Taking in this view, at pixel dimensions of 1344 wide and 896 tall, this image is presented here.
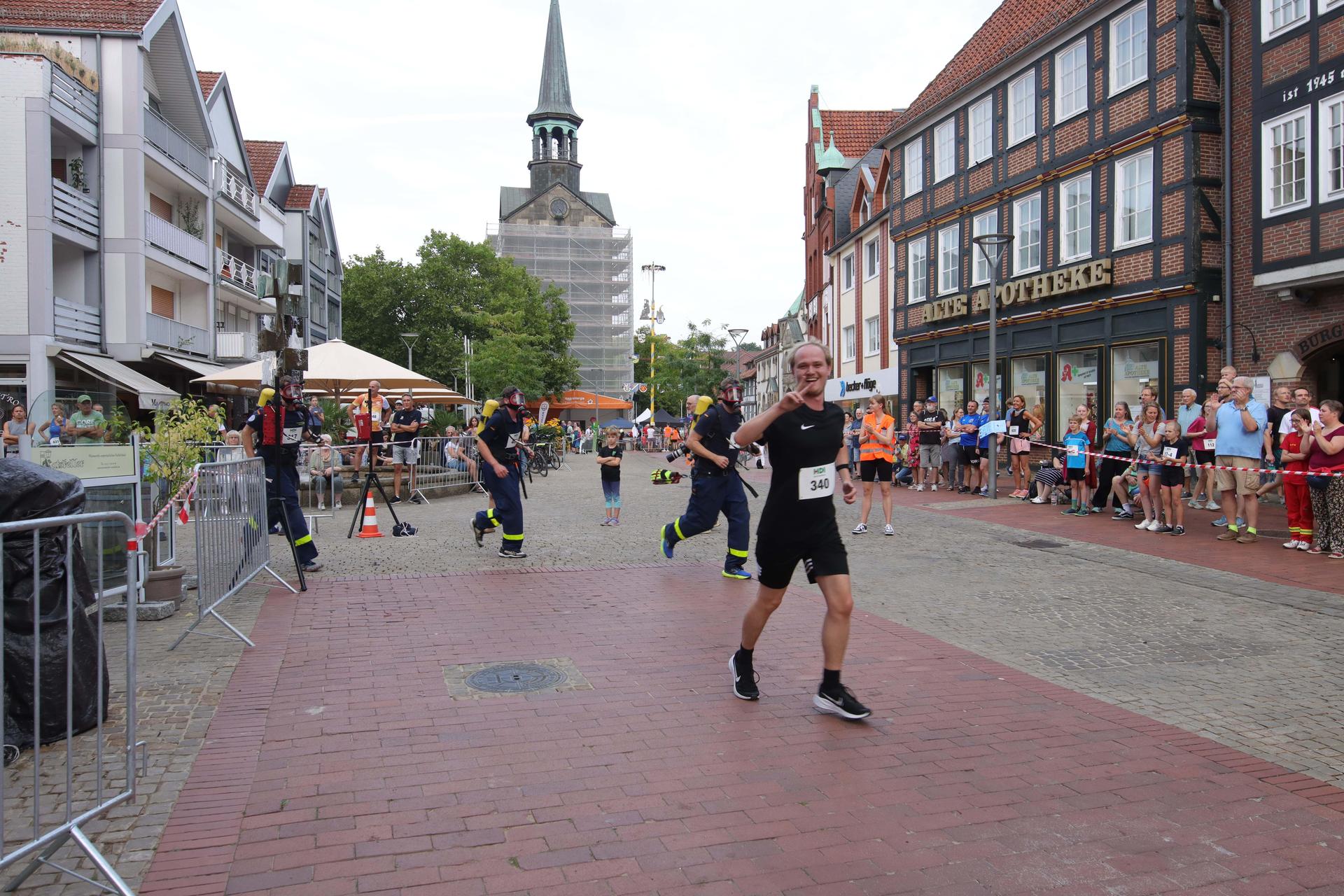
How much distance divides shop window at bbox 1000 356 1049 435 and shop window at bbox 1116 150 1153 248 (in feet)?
12.2

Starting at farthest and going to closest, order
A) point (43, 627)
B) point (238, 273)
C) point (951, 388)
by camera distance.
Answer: point (238, 273) → point (951, 388) → point (43, 627)

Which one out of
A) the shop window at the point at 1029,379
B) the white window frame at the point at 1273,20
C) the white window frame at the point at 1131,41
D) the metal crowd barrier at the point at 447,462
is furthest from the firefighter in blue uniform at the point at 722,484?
the shop window at the point at 1029,379

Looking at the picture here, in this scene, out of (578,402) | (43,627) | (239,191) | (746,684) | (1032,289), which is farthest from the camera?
(578,402)

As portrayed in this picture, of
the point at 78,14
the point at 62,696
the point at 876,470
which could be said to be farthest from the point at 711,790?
the point at 78,14

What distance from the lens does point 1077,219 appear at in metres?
21.9

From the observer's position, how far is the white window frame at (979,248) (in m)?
25.2

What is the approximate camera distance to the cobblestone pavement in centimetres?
477

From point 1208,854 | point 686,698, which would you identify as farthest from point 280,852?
point 1208,854

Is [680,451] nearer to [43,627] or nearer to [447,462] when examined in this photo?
[447,462]

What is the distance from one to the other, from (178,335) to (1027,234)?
24.1 m

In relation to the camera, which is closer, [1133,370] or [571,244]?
[1133,370]

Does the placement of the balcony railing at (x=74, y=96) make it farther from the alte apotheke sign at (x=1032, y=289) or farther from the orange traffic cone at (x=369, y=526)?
the alte apotheke sign at (x=1032, y=289)

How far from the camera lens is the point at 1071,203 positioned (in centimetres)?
2203

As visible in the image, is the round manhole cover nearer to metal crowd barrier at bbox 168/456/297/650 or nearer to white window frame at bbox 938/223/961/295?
metal crowd barrier at bbox 168/456/297/650
